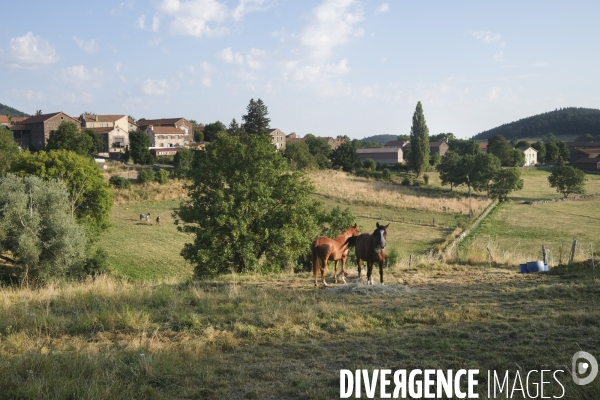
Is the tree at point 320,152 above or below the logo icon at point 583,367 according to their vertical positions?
above

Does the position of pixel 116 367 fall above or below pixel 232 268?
above

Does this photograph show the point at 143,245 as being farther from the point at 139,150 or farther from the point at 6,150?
the point at 139,150

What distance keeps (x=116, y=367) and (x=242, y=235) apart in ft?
49.8

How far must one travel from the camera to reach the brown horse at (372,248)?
13.8m

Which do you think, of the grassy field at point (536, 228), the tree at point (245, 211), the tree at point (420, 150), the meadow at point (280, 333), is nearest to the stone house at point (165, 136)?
the tree at point (420, 150)

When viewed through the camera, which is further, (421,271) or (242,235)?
(242,235)

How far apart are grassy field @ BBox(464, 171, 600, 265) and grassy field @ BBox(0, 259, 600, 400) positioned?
11.7m

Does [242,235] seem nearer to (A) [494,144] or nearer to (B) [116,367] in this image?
(B) [116,367]

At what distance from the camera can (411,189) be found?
86.3 m

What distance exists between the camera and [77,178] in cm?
3903

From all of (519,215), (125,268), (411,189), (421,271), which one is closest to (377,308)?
(421,271)

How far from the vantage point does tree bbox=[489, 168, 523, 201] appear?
8056 centimetres

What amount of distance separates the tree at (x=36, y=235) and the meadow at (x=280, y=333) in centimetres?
1101

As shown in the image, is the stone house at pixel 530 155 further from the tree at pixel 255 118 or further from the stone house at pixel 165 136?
the stone house at pixel 165 136
